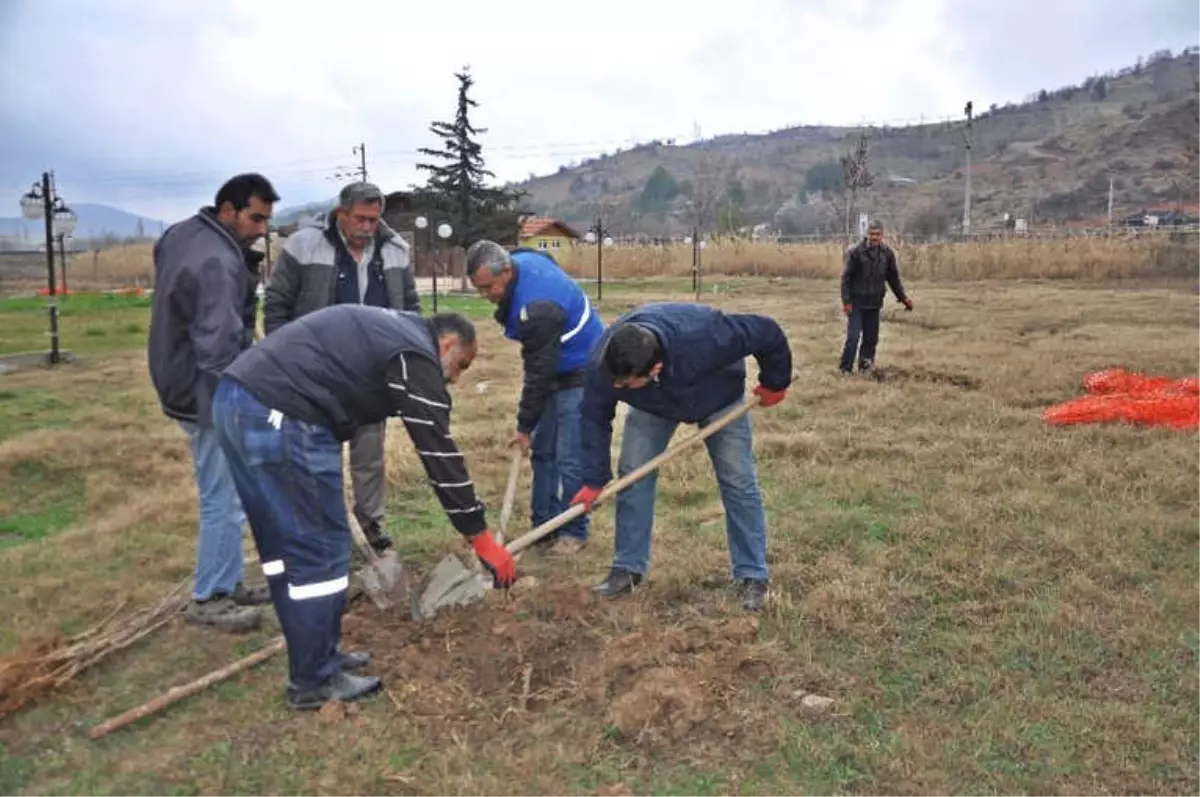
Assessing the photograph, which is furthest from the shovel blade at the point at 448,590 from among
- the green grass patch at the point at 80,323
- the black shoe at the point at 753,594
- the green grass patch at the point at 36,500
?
the green grass patch at the point at 80,323

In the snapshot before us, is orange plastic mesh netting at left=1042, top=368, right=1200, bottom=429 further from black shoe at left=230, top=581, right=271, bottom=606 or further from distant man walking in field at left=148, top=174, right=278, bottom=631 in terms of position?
distant man walking in field at left=148, top=174, right=278, bottom=631

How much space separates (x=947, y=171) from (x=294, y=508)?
125189 mm

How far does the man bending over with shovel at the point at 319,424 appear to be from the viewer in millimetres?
3217

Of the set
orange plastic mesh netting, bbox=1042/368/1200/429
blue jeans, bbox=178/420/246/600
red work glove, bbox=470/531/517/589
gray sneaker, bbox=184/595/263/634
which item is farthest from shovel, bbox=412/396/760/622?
orange plastic mesh netting, bbox=1042/368/1200/429

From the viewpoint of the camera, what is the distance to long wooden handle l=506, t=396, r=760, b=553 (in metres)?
4.20

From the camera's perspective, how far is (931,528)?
5148 mm

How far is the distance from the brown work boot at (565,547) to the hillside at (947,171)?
25408 millimetres

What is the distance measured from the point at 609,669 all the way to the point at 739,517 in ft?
3.52

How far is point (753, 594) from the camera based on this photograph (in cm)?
433

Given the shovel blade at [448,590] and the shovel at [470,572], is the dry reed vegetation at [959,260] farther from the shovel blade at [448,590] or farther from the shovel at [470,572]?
the shovel blade at [448,590]

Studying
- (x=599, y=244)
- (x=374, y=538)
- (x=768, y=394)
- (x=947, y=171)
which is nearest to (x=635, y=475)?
(x=768, y=394)

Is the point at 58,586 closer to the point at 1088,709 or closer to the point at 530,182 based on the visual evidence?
the point at 1088,709

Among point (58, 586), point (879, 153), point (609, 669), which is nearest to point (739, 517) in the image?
point (609, 669)

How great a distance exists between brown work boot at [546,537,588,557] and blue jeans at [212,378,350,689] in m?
1.89
